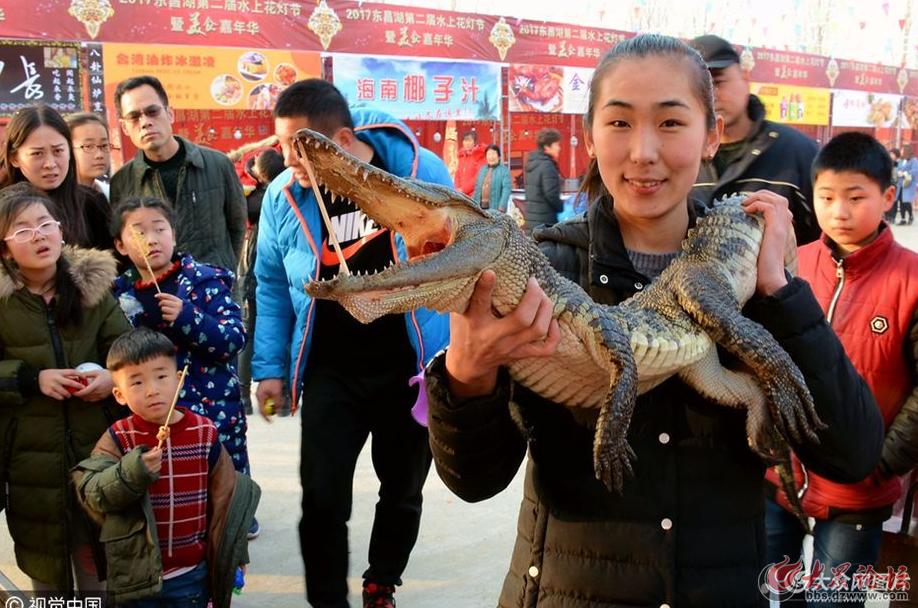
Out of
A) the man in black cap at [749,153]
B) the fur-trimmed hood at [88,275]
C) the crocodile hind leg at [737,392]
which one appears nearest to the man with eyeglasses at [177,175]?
the fur-trimmed hood at [88,275]

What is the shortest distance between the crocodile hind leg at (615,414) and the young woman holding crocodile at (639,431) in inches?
2.9

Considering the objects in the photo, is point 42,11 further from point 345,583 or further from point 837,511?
point 837,511

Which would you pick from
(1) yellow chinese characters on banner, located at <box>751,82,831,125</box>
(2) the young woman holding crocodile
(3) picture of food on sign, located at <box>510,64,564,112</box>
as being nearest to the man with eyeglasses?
(2) the young woman holding crocodile

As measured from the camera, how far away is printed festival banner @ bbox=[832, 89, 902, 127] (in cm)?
1934

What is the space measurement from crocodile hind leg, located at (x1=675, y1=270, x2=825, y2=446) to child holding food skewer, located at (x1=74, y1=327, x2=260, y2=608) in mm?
1727

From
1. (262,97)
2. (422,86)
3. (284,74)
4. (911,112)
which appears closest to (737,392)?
(262,97)

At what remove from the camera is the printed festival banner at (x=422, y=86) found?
9984 mm

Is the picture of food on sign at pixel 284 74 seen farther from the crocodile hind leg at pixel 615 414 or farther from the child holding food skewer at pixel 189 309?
the crocodile hind leg at pixel 615 414

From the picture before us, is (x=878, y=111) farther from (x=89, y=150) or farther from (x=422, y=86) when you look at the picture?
(x=89, y=150)

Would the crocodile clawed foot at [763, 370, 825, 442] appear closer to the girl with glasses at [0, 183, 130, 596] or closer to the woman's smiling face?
the woman's smiling face

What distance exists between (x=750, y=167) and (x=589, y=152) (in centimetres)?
179

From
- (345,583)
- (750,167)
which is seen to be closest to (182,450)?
(345,583)

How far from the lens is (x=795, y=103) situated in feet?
59.4

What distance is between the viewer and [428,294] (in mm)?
1377
